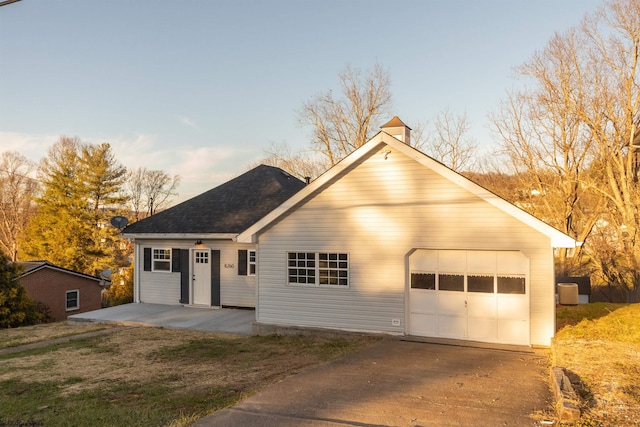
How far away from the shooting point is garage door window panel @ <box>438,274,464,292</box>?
12.0 meters

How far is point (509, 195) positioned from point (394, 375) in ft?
72.1

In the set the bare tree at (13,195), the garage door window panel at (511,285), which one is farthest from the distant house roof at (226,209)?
the bare tree at (13,195)

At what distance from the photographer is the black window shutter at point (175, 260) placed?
729 inches

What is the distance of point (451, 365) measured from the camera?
9.71 metres

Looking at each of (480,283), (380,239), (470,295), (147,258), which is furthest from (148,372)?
(147,258)

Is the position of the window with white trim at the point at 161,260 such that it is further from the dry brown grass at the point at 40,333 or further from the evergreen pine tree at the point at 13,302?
the evergreen pine tree at the point at 13,302

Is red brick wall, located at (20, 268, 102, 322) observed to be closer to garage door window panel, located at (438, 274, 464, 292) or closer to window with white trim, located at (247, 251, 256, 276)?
window with white trim, located at (247, 251, 256, 276)

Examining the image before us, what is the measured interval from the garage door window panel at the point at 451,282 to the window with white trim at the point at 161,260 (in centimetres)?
1143

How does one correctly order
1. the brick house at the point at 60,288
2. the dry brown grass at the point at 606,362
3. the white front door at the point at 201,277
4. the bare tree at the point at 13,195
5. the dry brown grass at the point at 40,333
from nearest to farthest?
the dry brown grass at the point at 606,362
the dry brown grass at the point at 40,333
the white front door at the point at 201,277
the brick house at the point at 60,288
the bare tree at the point at 13,195

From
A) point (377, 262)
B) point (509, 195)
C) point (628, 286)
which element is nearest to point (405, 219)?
point (377, 262)

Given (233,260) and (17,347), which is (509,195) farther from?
(17,347)

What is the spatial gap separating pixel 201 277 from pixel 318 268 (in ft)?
22.8

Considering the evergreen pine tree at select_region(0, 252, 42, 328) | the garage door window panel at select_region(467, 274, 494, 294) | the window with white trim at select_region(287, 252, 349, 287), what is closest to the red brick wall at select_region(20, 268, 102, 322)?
the evergreen pine tree at select_region(0, 252, 42, 328)

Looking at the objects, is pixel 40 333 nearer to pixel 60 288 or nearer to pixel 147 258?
pixel 147 258
